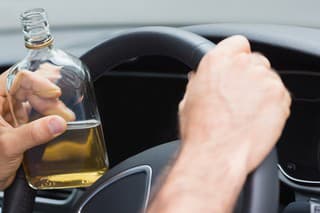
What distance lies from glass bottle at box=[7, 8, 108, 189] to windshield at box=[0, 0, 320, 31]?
1.82ft

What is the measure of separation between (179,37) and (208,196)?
0.32 metres

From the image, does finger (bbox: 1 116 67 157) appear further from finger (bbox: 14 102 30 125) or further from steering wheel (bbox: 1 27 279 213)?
steering wheel (bbox: 1 27 279 213)

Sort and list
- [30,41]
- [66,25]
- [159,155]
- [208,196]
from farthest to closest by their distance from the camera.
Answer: [66,25] → [159,155] → [30,41] → [208,196]

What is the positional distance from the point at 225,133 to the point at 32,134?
0.31m

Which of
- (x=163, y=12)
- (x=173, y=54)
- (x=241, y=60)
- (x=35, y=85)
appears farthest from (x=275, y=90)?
(x=163, y=12)

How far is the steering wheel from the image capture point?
3.30 feet

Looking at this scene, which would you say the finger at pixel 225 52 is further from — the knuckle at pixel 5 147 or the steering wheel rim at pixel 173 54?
the knuckle at pixel 5 147

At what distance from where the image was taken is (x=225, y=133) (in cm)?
79

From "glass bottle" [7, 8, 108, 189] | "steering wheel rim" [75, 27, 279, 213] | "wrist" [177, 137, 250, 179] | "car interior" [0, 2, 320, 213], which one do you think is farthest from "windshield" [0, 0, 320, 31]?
"wrist" [177, 137, 250, 179]

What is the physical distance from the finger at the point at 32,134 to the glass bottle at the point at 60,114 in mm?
23

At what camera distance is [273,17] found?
1479 mm

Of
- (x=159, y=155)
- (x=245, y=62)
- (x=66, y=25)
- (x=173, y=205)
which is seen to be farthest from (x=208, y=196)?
(x=66, y=25)

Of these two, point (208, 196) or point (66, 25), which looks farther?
point (66, 25)

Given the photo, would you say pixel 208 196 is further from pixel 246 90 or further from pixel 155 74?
pixel 155 74
